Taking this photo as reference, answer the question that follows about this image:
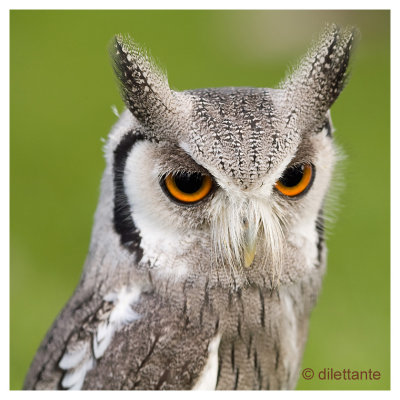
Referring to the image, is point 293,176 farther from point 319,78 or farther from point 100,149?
point 100,149

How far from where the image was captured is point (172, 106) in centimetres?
125

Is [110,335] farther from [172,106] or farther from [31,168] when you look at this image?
[31,168]

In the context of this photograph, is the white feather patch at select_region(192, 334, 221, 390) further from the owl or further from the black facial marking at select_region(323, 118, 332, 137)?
the black facial marking at select_region(323, 118, 332, 137)

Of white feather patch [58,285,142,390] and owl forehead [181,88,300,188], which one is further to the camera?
white feather patch [58,285,142,390]

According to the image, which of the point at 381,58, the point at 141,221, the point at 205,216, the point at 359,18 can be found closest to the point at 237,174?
the point at 205,216

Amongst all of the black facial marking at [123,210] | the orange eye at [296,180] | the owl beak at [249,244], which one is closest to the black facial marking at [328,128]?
the orange eye at [296,180]

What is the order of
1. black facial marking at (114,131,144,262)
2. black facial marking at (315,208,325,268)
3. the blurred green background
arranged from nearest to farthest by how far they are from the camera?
1. black facial marking at (114,131,144,262)
2. black facial marking at (315,208,325,268)
3. the blurred green background

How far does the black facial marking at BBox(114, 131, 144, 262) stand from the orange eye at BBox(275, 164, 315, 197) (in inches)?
13.6

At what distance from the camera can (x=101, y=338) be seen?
4.79 feet

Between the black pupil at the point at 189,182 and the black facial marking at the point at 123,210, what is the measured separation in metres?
0.16

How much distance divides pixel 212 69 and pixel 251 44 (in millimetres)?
220

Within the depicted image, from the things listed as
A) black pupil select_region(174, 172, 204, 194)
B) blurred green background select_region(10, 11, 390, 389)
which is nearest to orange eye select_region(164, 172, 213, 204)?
black pupil select_region(174, 172, 204, 194)

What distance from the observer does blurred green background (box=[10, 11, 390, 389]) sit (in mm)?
2556

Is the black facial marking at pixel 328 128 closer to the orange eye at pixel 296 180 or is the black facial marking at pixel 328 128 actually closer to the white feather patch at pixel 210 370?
the orange eye at pixel 296 180
